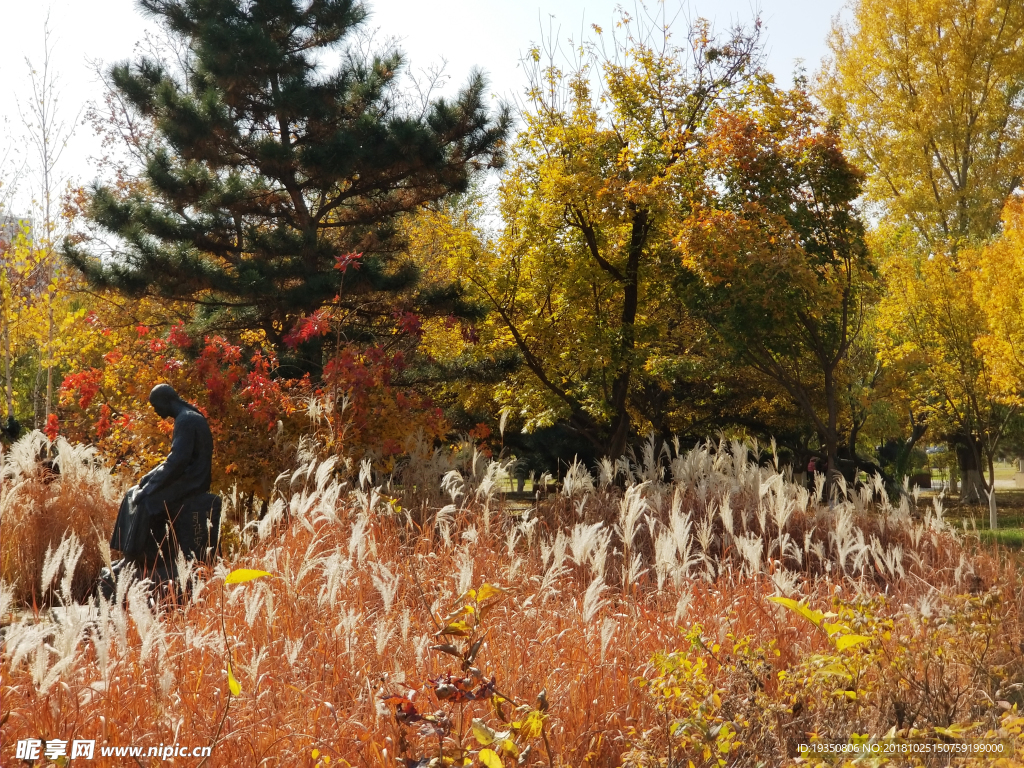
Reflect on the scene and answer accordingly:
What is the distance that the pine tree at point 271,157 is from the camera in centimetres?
1112

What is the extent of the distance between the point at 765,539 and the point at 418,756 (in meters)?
5.35

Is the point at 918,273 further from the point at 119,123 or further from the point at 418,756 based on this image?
the point at 119,123

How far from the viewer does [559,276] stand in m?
11.5

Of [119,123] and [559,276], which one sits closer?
[559,276]

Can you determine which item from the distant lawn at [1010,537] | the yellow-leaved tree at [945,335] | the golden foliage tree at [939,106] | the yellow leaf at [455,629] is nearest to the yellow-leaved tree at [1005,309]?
the yellow-leaved tree at [945,335]

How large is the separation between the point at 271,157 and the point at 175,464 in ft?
21.8

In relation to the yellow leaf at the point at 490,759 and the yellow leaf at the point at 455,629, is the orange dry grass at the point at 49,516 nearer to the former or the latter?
the yellow leaf at the point at 455,629

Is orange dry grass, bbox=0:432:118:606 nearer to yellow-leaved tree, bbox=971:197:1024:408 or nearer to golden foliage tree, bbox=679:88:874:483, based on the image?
golden foliage tree, bbox=679:88:874:483

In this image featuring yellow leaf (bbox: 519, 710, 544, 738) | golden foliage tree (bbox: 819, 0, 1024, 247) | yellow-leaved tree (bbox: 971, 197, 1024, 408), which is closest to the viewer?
yellow leaf (bbox: 519, 710, 544, 738)

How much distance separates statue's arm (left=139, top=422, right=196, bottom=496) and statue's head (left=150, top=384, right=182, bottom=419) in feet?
0.63

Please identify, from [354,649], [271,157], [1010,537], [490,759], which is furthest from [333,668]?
[1010,537]

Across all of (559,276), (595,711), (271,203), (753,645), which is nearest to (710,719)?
(595,711)

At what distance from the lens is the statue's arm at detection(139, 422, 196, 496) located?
5.63 meters

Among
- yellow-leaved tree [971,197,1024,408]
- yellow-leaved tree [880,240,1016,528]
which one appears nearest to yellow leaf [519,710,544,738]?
yellow-leaved tree [971,197,1024,408]
